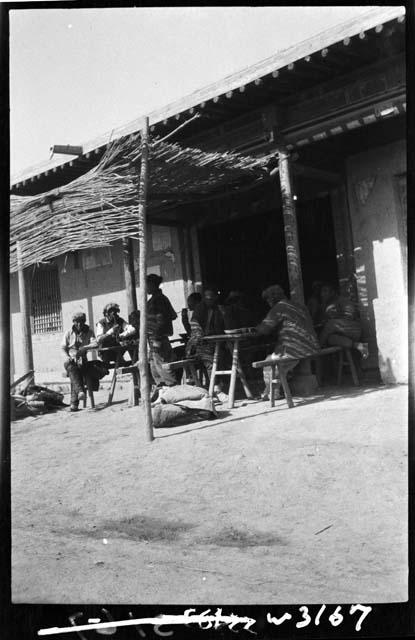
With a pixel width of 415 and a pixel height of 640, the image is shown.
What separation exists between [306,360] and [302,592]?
3650 mm

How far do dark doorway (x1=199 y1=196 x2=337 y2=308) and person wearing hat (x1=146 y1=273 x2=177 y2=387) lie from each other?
254cm

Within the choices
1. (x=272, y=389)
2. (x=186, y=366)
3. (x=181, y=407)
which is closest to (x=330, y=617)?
(x=181, y=407)

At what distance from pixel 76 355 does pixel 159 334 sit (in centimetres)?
133

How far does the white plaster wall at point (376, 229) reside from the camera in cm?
721

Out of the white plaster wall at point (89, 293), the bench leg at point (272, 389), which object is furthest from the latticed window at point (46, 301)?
the bench leg at point (272, 389)

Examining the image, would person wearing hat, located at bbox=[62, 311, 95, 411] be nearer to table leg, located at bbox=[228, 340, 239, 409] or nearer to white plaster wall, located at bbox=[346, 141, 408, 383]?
table leg, located at bbox=[228, 340, 239, 409]

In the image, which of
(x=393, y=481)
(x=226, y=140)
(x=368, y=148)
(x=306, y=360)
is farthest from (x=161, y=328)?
(x=393, y=481)

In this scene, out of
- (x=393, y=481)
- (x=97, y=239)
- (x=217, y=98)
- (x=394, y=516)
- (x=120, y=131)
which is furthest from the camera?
(x=120, y=131)

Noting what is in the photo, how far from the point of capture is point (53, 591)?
3078 millimetres

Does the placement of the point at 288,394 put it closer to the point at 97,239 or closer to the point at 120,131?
the point at 97,239

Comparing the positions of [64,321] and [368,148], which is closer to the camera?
[368,148]

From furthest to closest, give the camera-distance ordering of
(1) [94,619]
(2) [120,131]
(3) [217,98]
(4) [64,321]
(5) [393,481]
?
(4) [64,321] → (2) [120,131] → (3) [217,98] → (5) [393,481] → (1) [94,619]

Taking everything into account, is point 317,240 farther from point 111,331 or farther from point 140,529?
point 140,529

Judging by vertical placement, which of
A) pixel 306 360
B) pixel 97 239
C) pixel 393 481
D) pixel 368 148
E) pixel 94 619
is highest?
pixel 368 148
